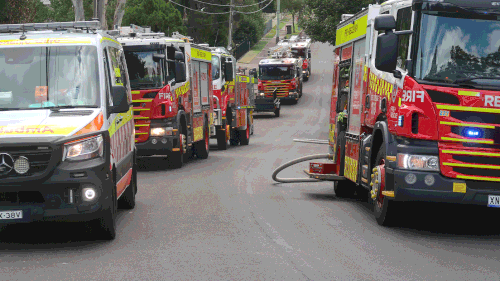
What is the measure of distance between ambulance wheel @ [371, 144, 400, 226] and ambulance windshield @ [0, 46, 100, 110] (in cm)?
361

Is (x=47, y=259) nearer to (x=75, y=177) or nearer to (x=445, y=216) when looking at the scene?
(x=75, y=177)

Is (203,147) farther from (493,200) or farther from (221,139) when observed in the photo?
(493,200)

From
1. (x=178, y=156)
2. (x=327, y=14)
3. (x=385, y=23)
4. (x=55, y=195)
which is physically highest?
(x=327, y=14)

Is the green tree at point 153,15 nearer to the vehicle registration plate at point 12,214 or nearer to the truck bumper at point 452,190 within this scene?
the truck bumper at point 452,190

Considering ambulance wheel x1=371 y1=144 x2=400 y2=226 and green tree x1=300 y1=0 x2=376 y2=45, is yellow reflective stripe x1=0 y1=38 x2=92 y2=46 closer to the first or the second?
ambulance wheel x1=371 y1=144 x2=400 y2=226

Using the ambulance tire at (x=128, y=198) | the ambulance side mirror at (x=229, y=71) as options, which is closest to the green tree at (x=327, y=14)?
the ambulance side mirror at (x=229, y=71)

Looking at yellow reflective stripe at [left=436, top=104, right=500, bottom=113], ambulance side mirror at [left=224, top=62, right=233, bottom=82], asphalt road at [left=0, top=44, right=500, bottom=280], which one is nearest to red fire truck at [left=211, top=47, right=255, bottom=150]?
ambulance side mirror at [left=224, top=62, right=233, bottom=82]

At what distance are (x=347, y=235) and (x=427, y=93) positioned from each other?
1.90 meters

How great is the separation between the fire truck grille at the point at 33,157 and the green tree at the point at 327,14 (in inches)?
1115

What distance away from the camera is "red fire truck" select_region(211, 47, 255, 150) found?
25219mm

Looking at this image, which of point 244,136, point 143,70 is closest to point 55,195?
point 143,70

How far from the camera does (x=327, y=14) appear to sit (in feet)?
122

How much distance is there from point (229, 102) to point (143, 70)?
31.4ft

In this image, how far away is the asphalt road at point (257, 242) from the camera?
22.9 feet
